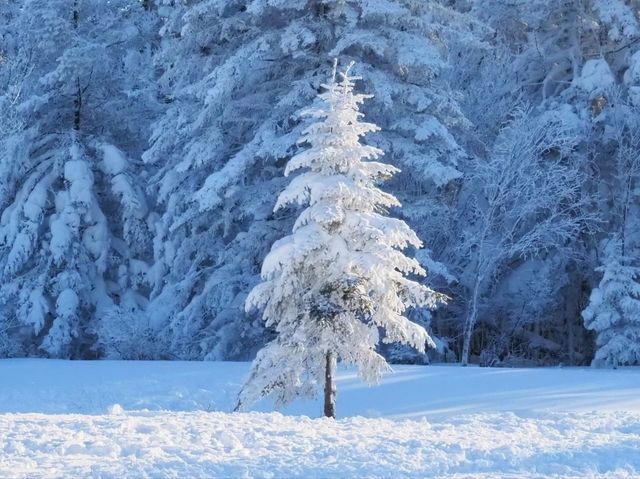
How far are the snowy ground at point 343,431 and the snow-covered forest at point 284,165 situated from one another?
128 inches

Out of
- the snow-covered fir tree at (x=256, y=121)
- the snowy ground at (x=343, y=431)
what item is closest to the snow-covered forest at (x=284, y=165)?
the snow-covered fir tree at (x=256, y=121)

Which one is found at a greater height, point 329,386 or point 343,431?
point 329,386

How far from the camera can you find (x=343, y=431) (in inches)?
372

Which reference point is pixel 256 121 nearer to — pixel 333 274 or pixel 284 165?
pixel 284 165

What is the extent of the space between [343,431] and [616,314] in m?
13.3

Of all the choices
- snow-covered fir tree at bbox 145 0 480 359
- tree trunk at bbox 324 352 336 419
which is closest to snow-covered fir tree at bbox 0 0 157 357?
snow-covered fir tree at bbox 145 0 480 359

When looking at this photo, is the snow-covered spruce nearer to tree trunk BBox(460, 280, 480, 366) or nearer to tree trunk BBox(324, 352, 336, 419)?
tree trunk BBox(324, 352, 336, 419)

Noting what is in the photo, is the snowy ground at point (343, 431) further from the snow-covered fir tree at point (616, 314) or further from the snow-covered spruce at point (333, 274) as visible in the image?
the snow-covered fir tree at point (616, 314)

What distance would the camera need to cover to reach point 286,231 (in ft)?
63.7

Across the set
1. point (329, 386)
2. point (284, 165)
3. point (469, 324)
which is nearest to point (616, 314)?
point (469, 324)

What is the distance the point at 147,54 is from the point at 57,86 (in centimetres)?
410

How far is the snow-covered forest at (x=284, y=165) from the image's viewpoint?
19.6 meters

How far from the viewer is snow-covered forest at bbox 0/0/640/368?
1964 cm

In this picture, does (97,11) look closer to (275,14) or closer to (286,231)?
(275,14)
